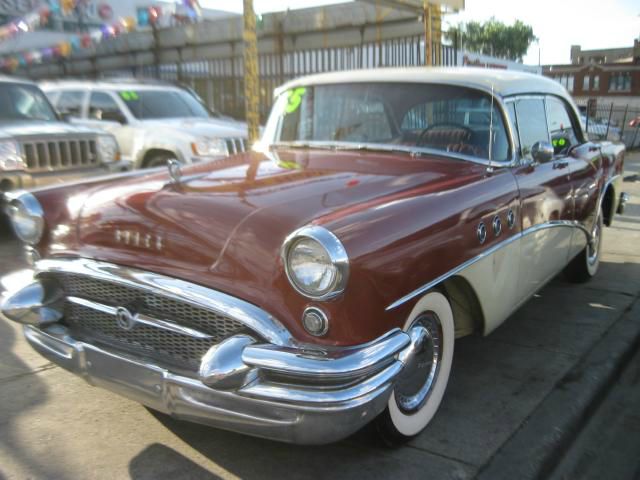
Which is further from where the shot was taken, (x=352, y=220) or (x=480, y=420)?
(x=480, y=420)

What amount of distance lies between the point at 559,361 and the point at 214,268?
2.22m

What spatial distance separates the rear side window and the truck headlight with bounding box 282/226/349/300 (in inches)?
263

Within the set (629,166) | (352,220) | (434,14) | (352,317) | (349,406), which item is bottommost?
(629,166)

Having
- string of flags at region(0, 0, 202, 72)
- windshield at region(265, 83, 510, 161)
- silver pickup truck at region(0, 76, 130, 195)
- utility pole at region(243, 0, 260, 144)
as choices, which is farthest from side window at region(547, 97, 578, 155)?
string of flags at region(0, 0, 202, 72)

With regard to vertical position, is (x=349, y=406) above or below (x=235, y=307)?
below

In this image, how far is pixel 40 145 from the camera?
6.03 m

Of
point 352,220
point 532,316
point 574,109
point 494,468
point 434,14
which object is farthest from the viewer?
point 434,14

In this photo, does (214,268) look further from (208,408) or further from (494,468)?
(494,468)

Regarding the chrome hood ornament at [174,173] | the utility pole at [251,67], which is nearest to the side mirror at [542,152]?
the chrome hood ornament at [174,173]

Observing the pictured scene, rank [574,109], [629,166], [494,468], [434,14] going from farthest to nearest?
[629,166] → [434,14] → [574,109] → [494,468]

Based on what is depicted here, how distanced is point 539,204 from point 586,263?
68.1 inches

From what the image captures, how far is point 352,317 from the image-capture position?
2.15m

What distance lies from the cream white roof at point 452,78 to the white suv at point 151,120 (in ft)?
10.6

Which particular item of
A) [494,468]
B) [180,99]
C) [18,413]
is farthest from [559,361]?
[180,99]
